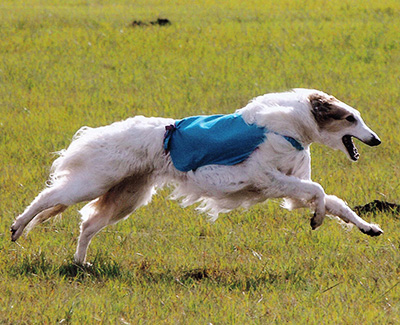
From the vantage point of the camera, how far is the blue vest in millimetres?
5938

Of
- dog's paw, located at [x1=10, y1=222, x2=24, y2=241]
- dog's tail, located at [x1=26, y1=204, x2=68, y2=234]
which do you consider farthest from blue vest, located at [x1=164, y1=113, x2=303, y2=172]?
dog's paw, located at [x1=10, y1=222, x2=24, y2=241]

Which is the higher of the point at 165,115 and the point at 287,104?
the point at 287,104

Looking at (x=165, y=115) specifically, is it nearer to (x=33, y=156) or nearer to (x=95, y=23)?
(x=33, y=156)

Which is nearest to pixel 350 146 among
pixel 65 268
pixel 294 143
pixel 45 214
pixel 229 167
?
pixel 294 143

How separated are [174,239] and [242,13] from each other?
12.7m

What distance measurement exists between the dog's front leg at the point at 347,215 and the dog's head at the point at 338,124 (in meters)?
0.41

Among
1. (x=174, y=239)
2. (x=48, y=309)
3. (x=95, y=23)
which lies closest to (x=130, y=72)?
(x=95, y=23)

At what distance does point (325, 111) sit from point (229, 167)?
850 mm

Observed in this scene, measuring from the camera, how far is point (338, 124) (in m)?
6.02

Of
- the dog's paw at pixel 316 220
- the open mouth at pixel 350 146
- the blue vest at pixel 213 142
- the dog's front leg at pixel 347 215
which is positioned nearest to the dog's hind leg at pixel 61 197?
the blue vest at pixel 213 142

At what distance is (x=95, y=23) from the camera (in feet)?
57.6

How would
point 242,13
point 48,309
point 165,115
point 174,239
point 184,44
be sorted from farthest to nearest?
point 242,13 < point 184,44 < point 165,115 < point 174,239 < point 48,309

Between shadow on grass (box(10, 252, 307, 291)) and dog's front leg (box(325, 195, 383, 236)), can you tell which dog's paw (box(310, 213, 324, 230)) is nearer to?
dog's front leg (box(325, 195, 383, 236))

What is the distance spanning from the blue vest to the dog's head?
26 cm
